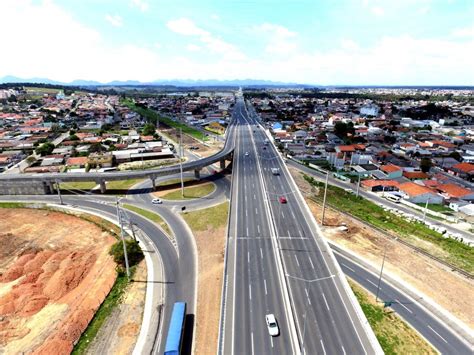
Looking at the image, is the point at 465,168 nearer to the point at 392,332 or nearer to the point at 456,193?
the point at 456,193

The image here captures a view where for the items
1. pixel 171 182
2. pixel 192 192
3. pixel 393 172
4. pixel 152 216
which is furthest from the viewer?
pixel 393 172

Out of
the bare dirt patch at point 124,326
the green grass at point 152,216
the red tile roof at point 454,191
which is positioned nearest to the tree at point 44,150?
the green grass at point 152,216

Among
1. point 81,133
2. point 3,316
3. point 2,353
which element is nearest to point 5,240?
point 3,316

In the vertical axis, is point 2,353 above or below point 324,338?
below

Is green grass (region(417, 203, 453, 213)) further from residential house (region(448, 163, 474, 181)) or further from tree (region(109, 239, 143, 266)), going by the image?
tree (region(109, 239, 143, 266))

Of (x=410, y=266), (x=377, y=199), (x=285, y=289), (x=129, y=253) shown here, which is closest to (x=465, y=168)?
(x=377, y=199)

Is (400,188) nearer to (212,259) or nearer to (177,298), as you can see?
(212,259)

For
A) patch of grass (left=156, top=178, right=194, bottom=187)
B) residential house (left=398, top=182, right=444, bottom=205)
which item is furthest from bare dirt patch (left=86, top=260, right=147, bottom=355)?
residential house (left=398, top=182, right=444, bottom=205)
